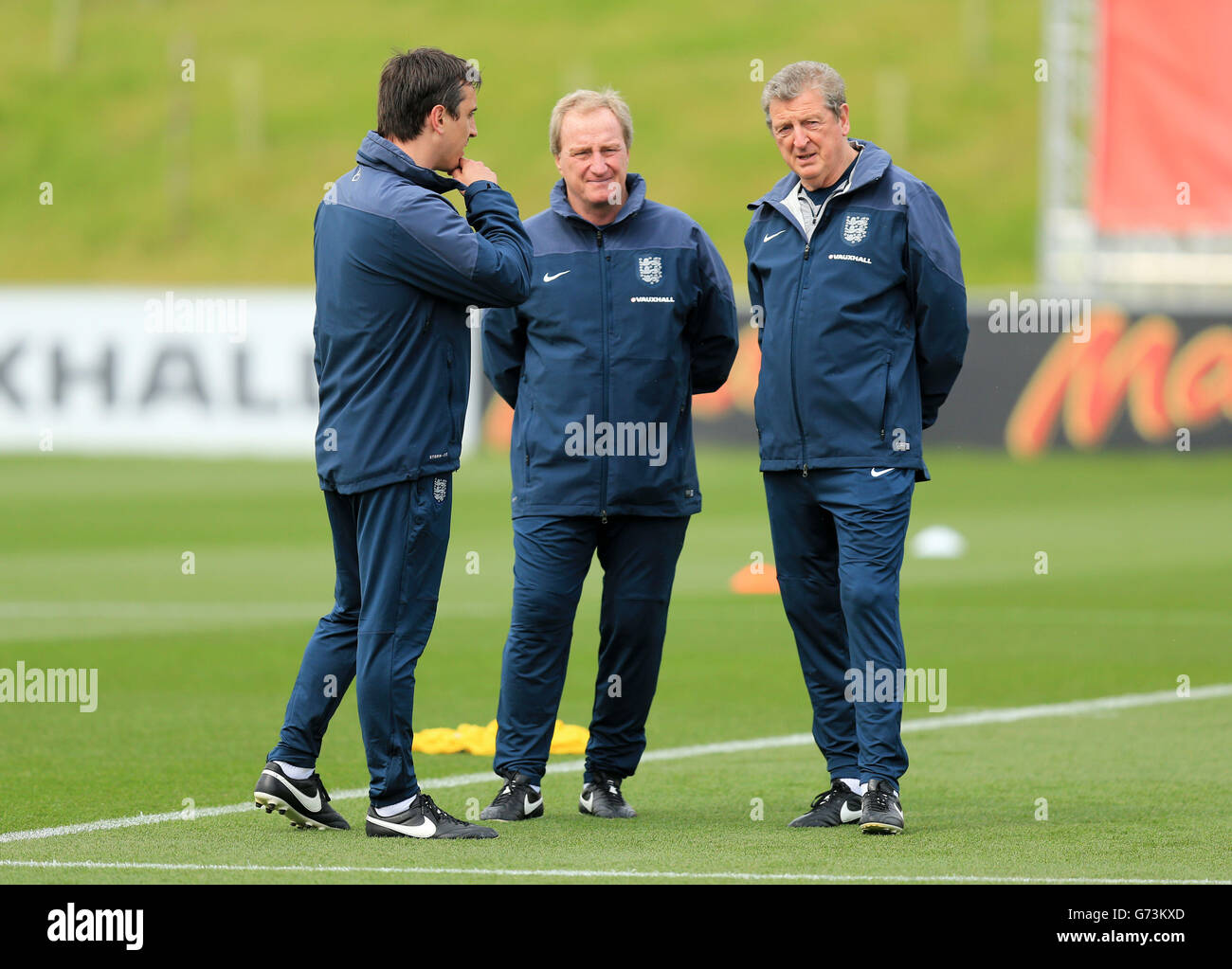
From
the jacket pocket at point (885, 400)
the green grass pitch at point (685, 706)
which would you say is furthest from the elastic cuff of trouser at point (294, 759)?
the jacket pocket at point (885, 400)

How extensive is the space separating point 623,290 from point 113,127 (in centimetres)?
4823

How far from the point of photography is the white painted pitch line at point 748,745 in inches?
261

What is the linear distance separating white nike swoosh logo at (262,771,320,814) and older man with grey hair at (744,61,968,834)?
1539mm

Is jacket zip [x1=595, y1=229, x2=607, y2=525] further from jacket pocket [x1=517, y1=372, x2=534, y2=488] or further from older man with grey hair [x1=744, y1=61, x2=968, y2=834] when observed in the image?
older man with grey hair [x1=744, y1=61, x2=968, y2=834]

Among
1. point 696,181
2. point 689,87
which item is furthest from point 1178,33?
point 689,87

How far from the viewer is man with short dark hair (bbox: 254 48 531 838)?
6.31 meters

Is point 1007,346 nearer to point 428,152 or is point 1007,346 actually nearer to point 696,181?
point 428,152

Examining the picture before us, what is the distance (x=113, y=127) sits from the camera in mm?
52938

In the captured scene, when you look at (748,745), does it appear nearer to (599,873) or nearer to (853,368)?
(853,368)

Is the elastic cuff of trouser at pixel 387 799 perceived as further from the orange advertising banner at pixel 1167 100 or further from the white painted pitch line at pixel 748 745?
the orange advertising banner at pixel 1167 100

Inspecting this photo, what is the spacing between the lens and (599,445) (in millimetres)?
7043

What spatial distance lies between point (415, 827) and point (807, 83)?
8.71 feet

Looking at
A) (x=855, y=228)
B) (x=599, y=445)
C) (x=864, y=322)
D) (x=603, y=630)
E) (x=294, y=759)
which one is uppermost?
(x=855, y=228)

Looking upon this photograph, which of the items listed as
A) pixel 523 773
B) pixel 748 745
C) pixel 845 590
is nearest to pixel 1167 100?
pixel 748 745
